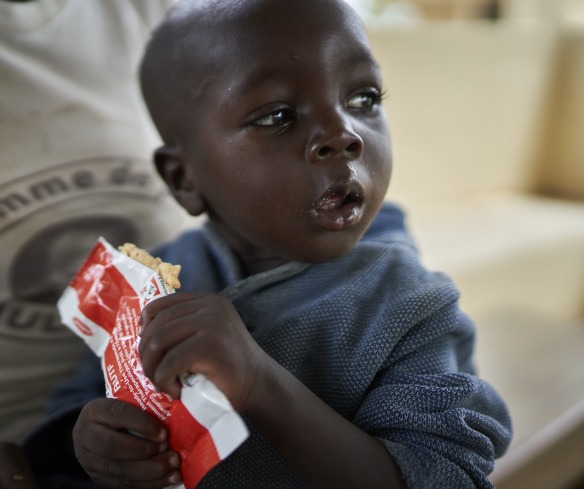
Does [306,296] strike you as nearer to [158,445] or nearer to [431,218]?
[158,445]

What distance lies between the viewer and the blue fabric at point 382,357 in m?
0.54

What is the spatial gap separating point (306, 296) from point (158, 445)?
8.6 inches

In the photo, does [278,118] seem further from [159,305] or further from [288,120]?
[159,305]

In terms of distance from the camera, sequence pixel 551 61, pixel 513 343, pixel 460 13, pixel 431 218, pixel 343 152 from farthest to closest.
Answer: pixel 460 13
pixel 551 61
pixel 431 218
pixel 513 343
pixel 343 152

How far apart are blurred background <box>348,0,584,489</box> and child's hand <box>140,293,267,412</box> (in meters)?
0.69

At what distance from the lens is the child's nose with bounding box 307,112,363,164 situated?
57 centimetres

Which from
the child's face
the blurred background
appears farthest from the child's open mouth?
the blurred background

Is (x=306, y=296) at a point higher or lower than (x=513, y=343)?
higher

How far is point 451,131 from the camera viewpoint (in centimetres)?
205

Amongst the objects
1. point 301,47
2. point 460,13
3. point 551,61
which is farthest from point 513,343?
point 460,13

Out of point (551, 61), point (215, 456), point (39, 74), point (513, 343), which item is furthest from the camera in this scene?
point (551, 61)

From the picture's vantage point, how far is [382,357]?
582mm

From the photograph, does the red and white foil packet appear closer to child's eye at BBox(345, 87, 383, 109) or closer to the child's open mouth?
the child's open mouth

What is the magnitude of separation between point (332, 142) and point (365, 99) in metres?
0.11
